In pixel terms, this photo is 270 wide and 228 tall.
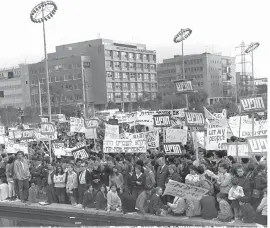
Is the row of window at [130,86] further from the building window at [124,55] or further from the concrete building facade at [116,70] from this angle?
the building window at [124,55]

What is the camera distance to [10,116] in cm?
8638

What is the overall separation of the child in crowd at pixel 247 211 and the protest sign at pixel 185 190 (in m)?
0.90

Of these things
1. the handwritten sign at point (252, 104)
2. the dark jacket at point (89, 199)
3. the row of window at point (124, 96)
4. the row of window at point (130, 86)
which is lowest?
the dark jacket at point (89, 199)

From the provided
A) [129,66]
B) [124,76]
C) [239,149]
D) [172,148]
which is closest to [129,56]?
[129,66]

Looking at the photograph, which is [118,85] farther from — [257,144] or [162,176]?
[257,144]

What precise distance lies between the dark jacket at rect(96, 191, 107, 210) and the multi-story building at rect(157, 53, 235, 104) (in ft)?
318

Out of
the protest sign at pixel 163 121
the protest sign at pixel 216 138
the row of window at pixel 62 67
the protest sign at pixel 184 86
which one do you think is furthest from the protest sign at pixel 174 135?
the row of window at pixel 62 67

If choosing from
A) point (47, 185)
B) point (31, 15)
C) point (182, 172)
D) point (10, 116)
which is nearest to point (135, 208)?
point (182, 172)

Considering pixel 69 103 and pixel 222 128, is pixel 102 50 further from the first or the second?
pixel 222 128

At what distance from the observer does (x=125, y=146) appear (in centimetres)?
1541

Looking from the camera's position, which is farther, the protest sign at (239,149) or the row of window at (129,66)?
the row of window at (129,66)

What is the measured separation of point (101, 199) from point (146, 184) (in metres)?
1.60

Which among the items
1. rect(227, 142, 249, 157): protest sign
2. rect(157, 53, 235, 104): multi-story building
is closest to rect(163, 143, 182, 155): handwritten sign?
rect(227, 142, 249, 157): protest sign

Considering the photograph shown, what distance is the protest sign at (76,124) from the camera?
2520cm
